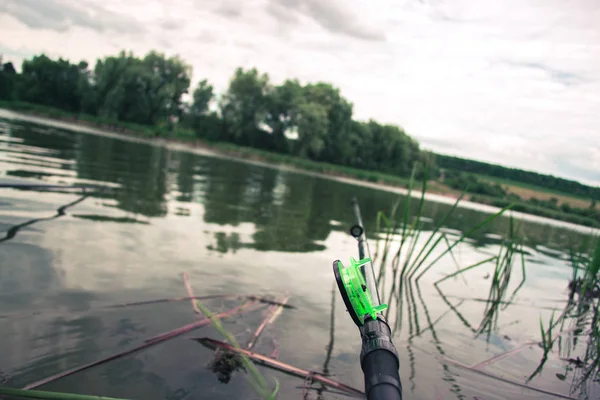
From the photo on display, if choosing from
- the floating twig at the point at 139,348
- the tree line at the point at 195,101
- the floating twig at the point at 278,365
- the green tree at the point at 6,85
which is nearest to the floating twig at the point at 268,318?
the floating twig at the point at 278,365

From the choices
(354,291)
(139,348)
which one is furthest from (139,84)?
(354,291)

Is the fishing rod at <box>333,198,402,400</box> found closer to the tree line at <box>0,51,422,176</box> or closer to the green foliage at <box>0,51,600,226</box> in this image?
the green foliage at <box>0,51,600,226</box>

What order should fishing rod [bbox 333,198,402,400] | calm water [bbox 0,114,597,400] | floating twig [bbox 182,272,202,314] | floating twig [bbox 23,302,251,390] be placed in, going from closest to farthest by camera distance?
fishing rod [bbox 333,198,402,400], floating twig [bbox 23,302,251,390], calm water [bbox 0,114,597,400], floating twig [bbox 182,272,202,314]

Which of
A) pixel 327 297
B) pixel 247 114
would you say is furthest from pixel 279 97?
pixel 327 297

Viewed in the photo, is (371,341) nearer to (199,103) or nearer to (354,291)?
(354,291)

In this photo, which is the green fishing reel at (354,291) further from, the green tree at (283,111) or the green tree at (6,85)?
the green tree at (6,85)

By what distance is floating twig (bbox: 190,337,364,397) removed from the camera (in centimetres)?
233

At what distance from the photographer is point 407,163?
91.9m

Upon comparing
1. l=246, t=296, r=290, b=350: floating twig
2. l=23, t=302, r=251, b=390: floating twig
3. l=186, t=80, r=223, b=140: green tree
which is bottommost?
l=246, t=296, r=290, b=350: floating twig

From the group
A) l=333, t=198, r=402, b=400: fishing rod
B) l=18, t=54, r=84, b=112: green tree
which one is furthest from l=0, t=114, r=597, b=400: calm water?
l=18, t=54, r=84, b=112: green tree

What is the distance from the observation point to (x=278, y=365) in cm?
248

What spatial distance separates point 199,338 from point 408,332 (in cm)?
194

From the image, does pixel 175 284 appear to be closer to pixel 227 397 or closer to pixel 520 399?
pixel 227 397

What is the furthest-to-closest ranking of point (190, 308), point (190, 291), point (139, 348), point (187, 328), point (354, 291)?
point (190, 291) < point (190, 308) < point (187, 328) < point (139, 348) < point (354, 291)
